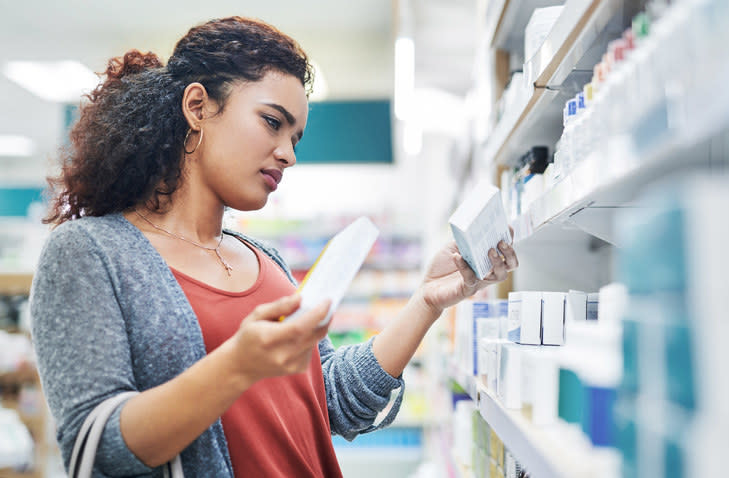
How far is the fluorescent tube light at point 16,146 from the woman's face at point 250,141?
8.99 meters

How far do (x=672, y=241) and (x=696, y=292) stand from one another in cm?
5

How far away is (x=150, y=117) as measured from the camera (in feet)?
4.75

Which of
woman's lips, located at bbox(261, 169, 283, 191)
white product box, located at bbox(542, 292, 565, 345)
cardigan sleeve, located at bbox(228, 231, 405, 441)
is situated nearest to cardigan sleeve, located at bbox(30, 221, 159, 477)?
woman's lips, located at bbox(261, 169, 283, 191)

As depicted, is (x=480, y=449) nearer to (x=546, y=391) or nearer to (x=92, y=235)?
(x=546, y=391)

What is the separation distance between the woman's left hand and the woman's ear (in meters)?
0.68

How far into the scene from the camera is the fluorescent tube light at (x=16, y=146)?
29.8ft

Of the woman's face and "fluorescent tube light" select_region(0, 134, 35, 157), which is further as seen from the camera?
"fluorescent tube light" select_region(0, 134, 35, 157)

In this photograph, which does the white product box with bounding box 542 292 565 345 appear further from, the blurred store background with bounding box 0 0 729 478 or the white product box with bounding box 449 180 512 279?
the white product box with bounding box 449 180 512 279

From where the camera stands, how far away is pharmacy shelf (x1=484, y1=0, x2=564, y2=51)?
1.73 m

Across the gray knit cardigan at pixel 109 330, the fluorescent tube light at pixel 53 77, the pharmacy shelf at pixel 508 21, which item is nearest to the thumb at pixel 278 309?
the gray knit cardigan at pixel 109 330

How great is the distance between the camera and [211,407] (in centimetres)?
99

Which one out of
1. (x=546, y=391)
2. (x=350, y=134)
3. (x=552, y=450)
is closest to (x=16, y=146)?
(x=350, y=134)

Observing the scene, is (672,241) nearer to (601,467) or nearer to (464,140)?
(601,467)

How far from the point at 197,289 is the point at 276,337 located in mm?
449
